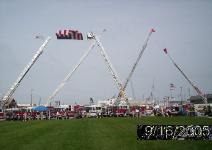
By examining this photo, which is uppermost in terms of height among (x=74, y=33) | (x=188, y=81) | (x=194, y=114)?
(x=74, y=33)

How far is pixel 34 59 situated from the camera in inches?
4843

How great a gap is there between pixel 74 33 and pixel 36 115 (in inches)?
1591

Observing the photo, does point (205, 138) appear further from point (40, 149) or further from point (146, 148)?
point (40, 149)

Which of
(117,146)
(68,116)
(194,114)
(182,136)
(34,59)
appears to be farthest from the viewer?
(34,59)

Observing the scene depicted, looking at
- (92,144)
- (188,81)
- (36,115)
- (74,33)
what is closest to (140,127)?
(92,144)
